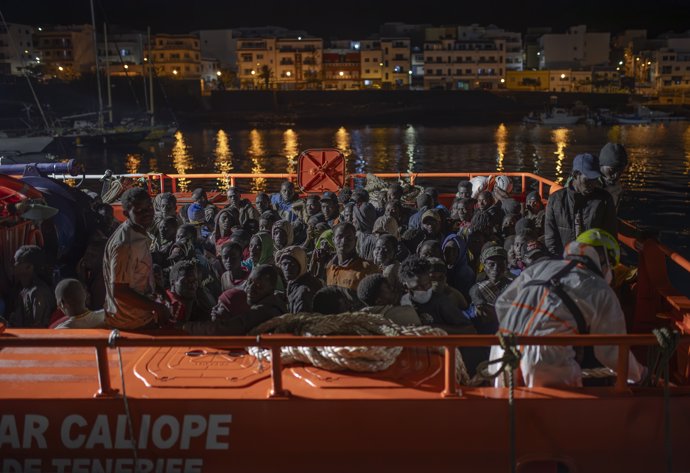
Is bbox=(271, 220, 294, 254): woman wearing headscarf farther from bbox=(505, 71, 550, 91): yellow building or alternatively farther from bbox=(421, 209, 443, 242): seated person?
bbox=(505, 71, 550, 91): yellow building

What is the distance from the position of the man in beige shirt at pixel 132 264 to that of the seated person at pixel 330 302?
1219mm

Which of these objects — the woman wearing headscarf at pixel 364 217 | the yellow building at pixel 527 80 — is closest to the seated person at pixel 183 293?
the woman wearing headscarf at pixel 364 217

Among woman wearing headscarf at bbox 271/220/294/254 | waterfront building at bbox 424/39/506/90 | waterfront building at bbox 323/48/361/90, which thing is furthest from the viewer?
waterfront building at bbox 323/48/361/90

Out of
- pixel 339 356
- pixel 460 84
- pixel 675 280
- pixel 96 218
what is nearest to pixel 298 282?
pixel 339 356

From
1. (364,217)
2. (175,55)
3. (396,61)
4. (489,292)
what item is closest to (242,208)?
(364,217)

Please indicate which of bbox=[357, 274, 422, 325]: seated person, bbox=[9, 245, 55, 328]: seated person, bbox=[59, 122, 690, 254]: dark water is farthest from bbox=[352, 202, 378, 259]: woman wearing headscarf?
bbox=[59, 122, 690, 254]: dark water

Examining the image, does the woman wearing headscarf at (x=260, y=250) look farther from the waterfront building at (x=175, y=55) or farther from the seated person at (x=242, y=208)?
the waterfront building at (x=175, y=55)

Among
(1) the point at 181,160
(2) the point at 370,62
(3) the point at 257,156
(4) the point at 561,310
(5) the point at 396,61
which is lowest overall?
(1) the point at 181,160

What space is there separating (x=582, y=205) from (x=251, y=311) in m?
3.40

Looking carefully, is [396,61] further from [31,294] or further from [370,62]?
[31,294]

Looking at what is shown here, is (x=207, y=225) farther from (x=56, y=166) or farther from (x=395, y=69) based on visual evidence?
(x=395, y=69)

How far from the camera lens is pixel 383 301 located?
482 centimetres

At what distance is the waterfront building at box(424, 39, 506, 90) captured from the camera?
10488 cm

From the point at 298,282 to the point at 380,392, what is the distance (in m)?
1.96
